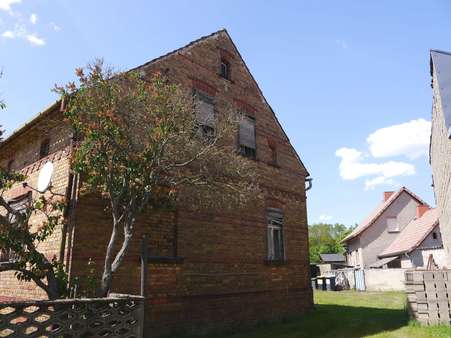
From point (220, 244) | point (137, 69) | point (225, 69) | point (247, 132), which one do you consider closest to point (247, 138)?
point (247, 132)

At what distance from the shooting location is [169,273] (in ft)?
30.3

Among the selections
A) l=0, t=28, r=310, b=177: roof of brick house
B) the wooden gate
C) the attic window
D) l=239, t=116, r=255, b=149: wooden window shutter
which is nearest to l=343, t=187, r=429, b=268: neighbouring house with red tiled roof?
the wooden gate

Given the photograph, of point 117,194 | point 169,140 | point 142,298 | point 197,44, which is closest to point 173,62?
point 197,44

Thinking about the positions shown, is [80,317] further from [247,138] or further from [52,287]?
[247,138]

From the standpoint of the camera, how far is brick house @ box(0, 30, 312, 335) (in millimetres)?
8180

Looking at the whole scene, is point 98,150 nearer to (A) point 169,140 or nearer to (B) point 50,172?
(A) point 169,140

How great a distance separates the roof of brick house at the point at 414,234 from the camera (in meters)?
26.9

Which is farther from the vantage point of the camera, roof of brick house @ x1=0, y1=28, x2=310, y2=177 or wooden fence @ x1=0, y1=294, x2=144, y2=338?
roof of brick house @ x1=0, y1=28, x2=310, y2=177

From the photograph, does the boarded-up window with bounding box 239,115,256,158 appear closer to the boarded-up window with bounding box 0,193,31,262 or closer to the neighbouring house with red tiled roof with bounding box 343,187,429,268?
the boarded-up window with bounding box 0,193,31,262

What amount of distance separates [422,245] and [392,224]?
24.4 ft

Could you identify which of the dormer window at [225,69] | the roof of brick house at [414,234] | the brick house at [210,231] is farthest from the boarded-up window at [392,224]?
the dormer window at [225,69]

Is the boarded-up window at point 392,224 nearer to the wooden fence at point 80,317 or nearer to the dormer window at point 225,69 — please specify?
the dormer window at point 225,69

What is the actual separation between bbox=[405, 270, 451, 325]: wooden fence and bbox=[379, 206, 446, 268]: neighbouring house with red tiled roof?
17280mm

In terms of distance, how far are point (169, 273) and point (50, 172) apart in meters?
3.69
